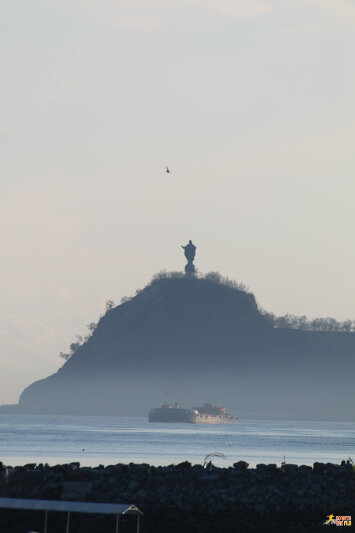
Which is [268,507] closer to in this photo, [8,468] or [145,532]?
[145,532]

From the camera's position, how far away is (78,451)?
116062mm

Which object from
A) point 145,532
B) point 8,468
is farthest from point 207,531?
point 8,468

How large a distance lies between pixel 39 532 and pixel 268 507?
868cm

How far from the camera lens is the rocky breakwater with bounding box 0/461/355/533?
4903 cm

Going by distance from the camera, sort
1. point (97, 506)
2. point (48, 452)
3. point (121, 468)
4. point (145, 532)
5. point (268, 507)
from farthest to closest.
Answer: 1. point (48, 452)
2. point (121, 468)
3. point (268, 507)
4. point (145, 532)
5. point (97, 506)
